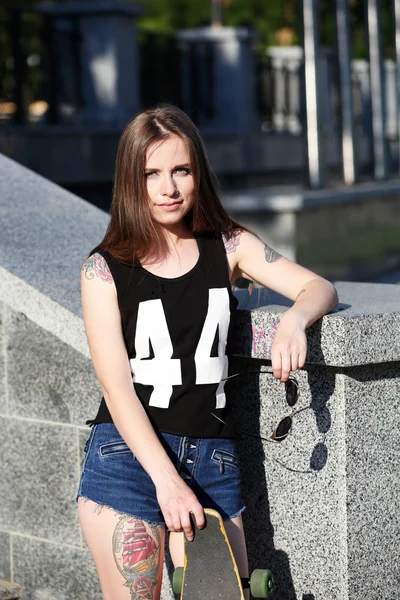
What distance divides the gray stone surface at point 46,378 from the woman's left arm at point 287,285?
80 centimetres

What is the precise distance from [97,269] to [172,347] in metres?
0.28

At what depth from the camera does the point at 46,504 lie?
3.65 metres

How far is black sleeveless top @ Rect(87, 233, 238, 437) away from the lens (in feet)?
8.79

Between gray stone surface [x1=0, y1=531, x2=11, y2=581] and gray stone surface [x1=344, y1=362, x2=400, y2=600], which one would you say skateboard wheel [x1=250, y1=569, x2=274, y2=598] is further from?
gray stone surface [x1=0, y1=531, x2=11, y2=581]

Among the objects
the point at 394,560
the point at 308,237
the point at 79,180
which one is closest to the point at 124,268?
the point at 394,560

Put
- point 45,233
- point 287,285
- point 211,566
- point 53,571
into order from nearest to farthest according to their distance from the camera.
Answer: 1. point 211,566
2. point 287,285
3. point 53,571
4. point 45,233

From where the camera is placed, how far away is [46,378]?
3.58m

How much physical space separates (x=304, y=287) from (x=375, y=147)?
32.6 ft

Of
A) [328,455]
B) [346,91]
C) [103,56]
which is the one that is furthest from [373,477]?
[103,56]

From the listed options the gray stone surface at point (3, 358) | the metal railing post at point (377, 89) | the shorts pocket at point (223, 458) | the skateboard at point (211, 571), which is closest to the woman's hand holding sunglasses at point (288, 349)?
the shorts pocket at point (223, 458)

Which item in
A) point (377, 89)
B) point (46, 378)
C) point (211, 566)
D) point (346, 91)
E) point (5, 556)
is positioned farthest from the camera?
point (377, 89)

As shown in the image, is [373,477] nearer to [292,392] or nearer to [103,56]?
[292,392]

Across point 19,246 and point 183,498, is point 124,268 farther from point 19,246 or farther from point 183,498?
point 19,246

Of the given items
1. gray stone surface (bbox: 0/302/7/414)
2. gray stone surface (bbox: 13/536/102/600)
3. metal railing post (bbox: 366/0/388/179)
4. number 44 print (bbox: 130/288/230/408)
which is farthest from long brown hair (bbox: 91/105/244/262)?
metal railing post (bbox: 366/0/388/179)
